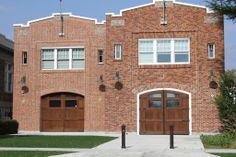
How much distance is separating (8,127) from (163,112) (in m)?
10.1

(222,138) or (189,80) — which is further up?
(189,80)

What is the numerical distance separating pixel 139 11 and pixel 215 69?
6.12 m

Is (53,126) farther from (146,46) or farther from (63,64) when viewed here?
(146,46)

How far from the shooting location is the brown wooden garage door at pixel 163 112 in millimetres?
31270

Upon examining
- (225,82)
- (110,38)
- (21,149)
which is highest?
(110,38)

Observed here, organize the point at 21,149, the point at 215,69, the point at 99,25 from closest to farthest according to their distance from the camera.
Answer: the point at 21,149 < the point at 215,69 < the point at 99,25

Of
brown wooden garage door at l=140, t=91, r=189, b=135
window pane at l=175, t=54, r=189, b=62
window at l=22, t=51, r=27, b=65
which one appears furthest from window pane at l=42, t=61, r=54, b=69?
window pane at l=175, t=54, r=189, b=62

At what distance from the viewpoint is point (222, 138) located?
77.1 ft

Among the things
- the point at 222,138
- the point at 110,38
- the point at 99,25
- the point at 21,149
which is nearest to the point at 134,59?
the point at 110,38

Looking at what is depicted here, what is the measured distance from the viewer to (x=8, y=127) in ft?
106

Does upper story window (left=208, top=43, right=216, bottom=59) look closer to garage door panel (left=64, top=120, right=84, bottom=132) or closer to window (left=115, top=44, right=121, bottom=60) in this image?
window (left=115, top=44, right=121, bottom=60)

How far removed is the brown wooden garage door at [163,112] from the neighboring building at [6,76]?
1359 centimetres

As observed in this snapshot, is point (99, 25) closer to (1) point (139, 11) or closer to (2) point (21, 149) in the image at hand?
(1) point (139, 11)

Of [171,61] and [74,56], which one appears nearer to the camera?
[171,61]
